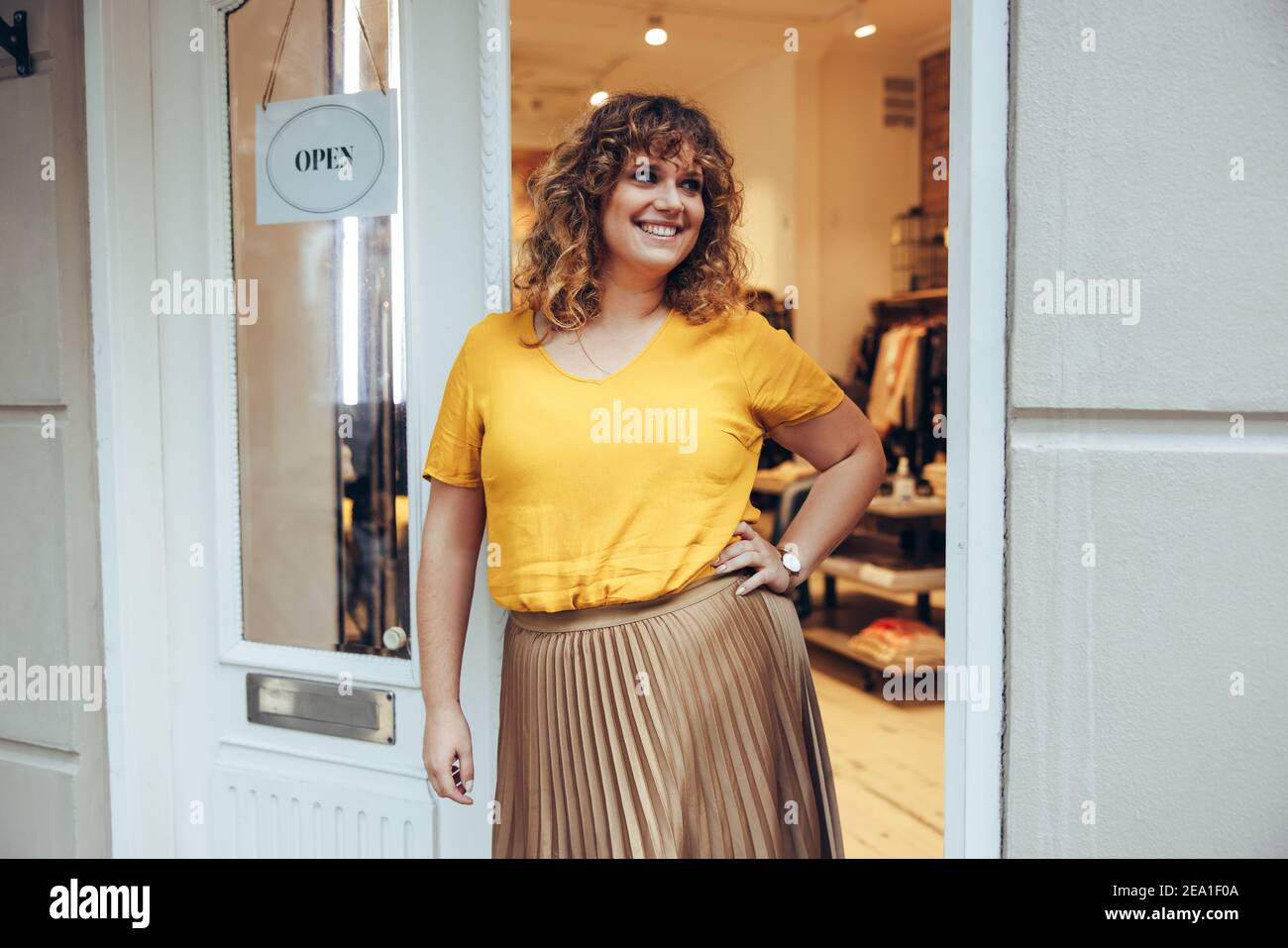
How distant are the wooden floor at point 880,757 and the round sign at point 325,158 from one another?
2332 mm

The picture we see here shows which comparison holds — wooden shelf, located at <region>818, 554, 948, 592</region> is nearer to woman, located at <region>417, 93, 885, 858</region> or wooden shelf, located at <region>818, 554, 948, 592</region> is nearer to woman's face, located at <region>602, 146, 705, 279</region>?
woman, located at <region>417, 93, 885, 858</region>

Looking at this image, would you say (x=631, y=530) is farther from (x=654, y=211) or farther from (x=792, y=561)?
(x=654, y=211)

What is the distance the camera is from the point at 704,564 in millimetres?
1460

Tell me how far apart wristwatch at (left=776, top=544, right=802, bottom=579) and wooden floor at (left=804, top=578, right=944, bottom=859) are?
170cm

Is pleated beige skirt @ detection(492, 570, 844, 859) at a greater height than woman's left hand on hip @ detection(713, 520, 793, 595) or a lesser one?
lesser

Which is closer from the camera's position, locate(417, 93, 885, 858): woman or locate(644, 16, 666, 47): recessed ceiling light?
locate(417, 93, 885, 858): woman

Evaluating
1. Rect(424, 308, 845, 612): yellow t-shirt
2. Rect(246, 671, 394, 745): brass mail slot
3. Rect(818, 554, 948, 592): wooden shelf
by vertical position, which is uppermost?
Rect(424, 308, 845, 612): yellow t-shirt

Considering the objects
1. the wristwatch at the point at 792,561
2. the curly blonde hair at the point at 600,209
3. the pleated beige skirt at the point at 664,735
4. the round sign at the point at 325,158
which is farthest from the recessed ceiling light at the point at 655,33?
the pleated beige skirt at the point at 664,735

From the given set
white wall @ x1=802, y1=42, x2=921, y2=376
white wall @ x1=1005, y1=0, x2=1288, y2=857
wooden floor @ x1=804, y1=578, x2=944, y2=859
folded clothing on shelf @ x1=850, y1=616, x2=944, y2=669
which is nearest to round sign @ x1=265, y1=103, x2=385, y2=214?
white wall @ x1=1005, y1=0, x2=1288, y2=857

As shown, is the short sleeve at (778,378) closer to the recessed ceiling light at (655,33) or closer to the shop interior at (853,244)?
the shop interior at (853,244)

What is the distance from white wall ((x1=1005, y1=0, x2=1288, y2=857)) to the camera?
138 cm

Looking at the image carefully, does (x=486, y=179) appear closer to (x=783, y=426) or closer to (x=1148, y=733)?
(x=783, y=426)

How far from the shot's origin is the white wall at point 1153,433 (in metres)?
1.38
